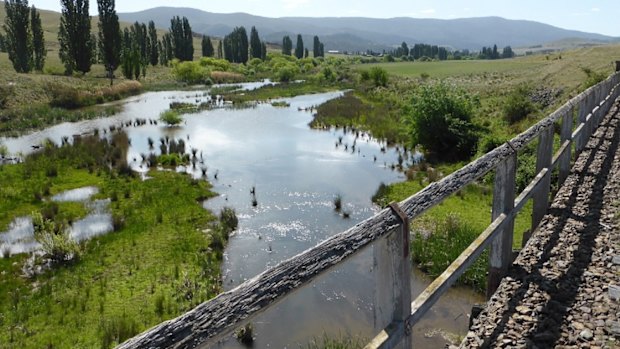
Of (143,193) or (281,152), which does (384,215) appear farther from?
(281,152)

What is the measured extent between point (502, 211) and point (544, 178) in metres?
2.15

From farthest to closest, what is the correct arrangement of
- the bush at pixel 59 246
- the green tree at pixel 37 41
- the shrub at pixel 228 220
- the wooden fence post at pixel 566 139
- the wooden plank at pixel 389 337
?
the green tree at pixel 37 41 < the shrub at pixel 228 220 < the bush at pixel 59 246 < the wooden fence post at pixel 566 139 < the wooden plank at pixel 389 337

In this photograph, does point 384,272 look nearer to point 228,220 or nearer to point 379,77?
point 228,220

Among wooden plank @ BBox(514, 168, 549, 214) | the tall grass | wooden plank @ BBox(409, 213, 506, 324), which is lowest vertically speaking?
the tall grass

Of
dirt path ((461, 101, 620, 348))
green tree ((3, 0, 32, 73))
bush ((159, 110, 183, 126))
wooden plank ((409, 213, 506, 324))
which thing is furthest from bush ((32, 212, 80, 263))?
green tree ((3, 0, 32, 73))

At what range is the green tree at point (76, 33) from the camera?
57.2 meters

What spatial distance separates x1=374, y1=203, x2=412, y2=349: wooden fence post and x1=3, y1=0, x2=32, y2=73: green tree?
68.3 meters

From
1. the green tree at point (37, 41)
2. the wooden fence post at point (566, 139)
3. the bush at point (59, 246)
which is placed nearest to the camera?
the wooden fence post at point (566, 139)

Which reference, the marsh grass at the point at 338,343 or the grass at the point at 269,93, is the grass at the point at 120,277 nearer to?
the marsh grass at the point at 338,343

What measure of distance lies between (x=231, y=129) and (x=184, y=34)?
74.5 metres

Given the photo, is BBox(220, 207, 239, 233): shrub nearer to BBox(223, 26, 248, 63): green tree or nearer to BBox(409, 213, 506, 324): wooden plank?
BBox(409, 213, 506, 324): wooden plank

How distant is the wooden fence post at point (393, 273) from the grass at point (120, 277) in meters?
6.85

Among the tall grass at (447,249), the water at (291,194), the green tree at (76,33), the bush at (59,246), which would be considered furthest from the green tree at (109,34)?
the tall grass at (447,249)

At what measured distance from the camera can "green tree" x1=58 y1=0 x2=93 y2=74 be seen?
5722 centimetres
